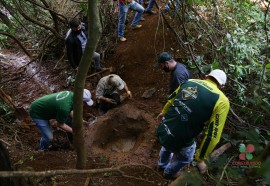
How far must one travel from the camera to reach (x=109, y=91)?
6.08 meters

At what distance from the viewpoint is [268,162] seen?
96 cm

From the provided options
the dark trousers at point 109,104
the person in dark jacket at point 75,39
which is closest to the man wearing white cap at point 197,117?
the dark trousers at point 109,104

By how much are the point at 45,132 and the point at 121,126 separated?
171 cm

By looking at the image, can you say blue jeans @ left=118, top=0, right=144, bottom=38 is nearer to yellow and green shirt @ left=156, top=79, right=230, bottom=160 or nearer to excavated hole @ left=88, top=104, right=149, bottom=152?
excavated hole @ left=88, top=104, right=149, bottom=152

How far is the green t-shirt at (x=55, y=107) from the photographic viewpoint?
14.2ft

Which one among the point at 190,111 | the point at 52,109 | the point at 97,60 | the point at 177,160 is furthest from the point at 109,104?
the point at 190,111

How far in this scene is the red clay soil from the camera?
4.09 m

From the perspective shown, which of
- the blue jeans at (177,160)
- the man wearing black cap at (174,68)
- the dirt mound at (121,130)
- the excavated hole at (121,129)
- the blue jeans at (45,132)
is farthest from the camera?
the excavated hole at (121,129)

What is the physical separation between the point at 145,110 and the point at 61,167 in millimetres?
2327

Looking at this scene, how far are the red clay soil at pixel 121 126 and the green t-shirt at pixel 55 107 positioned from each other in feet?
2.25

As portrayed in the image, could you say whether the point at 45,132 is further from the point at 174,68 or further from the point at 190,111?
the point at 190,111

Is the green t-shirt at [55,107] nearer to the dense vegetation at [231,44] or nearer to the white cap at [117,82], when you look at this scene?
the white cap at [117,82]

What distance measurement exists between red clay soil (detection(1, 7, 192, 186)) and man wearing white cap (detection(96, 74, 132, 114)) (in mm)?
235

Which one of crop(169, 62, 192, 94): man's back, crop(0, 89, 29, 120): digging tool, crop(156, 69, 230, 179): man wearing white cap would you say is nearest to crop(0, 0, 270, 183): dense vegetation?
crop(156, 69, 230, 179): man wearing white cap
